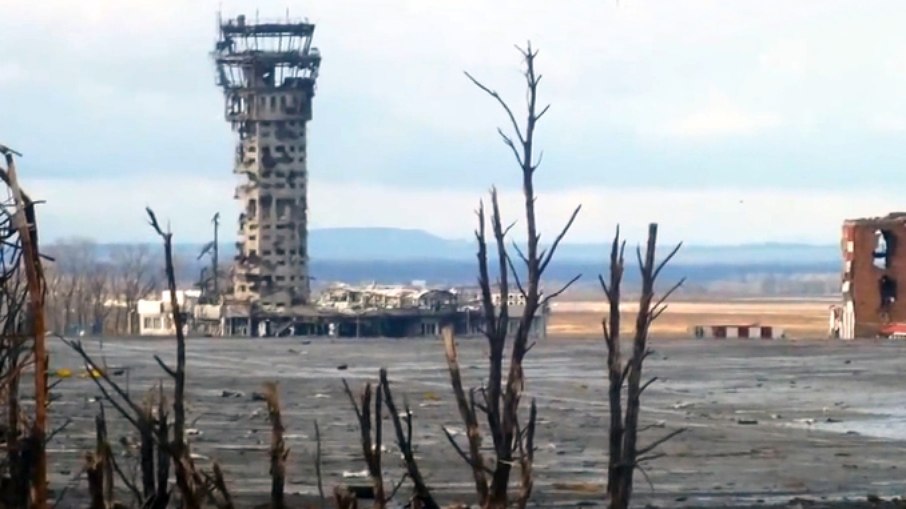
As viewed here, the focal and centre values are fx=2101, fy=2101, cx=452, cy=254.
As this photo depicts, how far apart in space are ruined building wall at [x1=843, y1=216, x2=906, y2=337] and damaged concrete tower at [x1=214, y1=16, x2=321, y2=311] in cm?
3541

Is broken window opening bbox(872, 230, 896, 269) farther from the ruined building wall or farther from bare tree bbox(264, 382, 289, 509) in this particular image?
bare tree bbox(264, 382, 289, 509)

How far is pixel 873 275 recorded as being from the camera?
2414 inches

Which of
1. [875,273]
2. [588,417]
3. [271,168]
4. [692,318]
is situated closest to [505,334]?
[588,417]

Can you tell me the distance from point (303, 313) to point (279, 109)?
10.1 metres

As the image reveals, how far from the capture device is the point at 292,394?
3166 cm

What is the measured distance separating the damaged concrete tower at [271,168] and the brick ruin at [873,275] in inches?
1391

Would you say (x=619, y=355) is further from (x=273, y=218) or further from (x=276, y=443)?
(x=273, y=218)

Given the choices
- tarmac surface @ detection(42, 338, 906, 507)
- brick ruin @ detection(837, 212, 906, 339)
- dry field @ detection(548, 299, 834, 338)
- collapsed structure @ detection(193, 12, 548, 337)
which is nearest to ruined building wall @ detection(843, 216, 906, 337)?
brick ruin @ detection(837, 212, 906, 339)

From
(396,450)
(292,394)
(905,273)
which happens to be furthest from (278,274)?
(396,450)

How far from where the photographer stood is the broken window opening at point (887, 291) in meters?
61.0

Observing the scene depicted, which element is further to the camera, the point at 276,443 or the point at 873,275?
the point at 873,275

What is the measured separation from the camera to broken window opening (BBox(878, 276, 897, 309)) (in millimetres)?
60969

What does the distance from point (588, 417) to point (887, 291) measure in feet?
117

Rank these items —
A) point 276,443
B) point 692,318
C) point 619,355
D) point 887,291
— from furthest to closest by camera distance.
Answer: point 692,318, point 887,291, point 619,355, point 276,443
